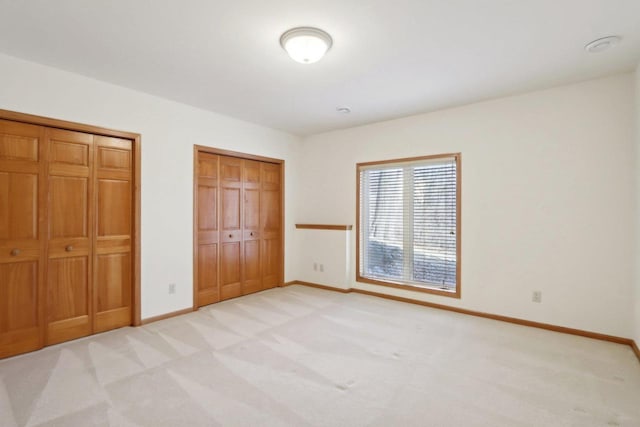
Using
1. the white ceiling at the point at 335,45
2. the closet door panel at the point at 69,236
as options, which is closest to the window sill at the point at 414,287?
the white ceiling at the point at 335,45

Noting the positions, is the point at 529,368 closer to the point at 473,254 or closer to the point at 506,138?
the point at 473,254

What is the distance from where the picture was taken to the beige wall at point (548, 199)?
3.01 metres

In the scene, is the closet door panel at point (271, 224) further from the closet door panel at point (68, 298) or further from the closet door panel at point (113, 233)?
the closet door panel at point (68, 298)

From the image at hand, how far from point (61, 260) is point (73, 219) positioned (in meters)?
0.40

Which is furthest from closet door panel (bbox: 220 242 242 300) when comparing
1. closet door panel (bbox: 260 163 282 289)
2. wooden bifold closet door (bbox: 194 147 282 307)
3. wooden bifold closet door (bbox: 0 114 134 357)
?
wooden bifold closet door (bbox: 0 114 134 357)

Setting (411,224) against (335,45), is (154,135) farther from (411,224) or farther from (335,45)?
(411,224)

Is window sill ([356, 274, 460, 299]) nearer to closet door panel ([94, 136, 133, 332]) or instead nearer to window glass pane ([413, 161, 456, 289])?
window glass pane ([413, 161, 456, 289])

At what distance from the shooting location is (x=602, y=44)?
2422mm

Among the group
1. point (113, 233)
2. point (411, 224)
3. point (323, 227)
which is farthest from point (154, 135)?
point (411, 224)

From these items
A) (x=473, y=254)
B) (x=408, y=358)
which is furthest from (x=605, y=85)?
(x=408, y=358)

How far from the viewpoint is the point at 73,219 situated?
3031 millimetres

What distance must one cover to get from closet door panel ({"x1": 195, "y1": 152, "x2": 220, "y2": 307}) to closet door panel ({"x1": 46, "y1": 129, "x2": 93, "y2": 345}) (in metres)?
1.15

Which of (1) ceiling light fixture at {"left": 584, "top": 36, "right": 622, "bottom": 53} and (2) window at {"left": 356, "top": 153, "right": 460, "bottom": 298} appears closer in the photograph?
(1) ceiling light fixture at {"left": 584, "top": 36, "right": 622, "bottom": 53}

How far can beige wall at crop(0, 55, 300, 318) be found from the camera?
2.78m
